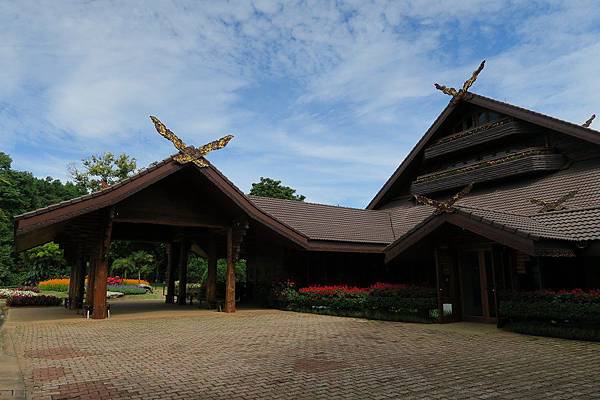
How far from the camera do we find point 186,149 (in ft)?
44.6

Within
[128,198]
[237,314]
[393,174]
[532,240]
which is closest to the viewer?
[532,240]

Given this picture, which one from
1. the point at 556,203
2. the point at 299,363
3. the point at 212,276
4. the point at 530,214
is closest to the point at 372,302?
the point at 530,214

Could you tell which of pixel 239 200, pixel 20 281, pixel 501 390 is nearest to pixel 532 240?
pixel 501 390

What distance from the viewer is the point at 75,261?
18.7m

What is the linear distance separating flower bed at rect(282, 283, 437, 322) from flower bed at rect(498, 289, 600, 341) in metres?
2.17

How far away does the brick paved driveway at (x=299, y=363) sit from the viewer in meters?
5.10

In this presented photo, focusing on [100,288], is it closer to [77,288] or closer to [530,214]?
[77,288]

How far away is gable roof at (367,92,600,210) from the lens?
1568 cm

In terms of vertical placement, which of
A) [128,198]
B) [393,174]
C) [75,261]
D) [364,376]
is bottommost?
[364,376]

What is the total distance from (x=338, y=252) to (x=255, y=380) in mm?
12590

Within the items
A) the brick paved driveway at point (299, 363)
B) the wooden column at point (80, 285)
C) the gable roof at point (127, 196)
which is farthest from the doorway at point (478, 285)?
the wooden column at point (80, 285)

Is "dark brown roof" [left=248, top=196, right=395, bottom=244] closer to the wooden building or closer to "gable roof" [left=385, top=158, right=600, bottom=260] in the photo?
the wooden building

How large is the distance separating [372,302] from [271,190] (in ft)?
109

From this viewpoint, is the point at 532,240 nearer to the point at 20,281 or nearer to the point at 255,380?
the point at 255,380
